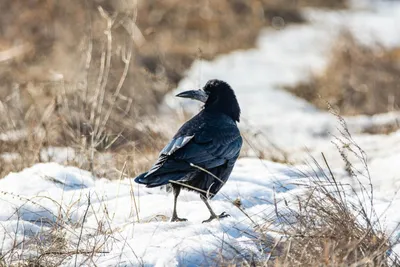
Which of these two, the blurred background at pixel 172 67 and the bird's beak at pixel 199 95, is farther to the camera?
the blurred background at pixel 172 67

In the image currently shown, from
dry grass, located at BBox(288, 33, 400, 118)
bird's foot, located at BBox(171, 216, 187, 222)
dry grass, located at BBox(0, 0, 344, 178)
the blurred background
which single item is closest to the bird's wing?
bird's foot, located at BBox(171, 216, 187, 222)

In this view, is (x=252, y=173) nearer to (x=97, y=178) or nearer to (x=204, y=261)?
(x=97, y=178)

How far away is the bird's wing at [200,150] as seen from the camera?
4930 mm

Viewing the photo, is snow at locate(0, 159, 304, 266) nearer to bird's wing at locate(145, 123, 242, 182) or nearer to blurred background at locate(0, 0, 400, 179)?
bird's wing at locate(145, 123, 242, 182)

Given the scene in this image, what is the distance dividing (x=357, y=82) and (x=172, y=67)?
333 centimetres

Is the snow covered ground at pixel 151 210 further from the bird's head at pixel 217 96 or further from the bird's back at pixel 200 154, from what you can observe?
the bird's head at pixel 217 96

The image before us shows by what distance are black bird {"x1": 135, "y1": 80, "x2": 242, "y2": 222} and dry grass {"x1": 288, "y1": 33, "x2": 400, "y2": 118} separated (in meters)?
6.50

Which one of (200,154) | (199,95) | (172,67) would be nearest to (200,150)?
(200,154)

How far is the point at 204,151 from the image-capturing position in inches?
203

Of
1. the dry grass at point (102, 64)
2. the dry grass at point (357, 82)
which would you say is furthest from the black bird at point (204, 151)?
the dry grass at point (357, 82)

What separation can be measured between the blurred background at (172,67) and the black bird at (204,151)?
46.9 inches

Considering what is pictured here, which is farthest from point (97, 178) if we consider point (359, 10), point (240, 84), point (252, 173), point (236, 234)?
point (359, 10)

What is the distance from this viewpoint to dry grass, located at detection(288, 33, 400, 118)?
1379 centimetres

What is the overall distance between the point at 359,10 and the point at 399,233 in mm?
21244
